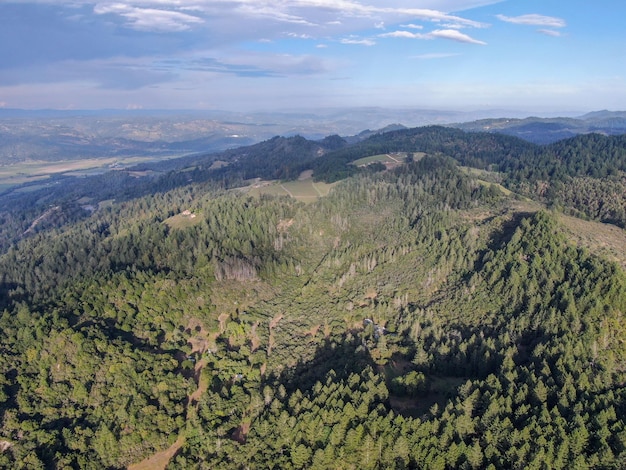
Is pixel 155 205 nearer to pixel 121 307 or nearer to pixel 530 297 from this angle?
pixel 121 307

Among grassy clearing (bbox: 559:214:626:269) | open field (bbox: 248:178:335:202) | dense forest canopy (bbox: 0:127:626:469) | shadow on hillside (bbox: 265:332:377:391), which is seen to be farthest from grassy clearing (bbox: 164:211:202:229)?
grassy clearing (bbox: 559:214:626:269)

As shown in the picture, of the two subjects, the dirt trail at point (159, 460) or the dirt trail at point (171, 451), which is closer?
the dirt trail at point (159, 460)

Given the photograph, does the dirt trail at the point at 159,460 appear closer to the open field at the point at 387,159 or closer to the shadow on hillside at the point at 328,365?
the shadow on hillside at the point at 328,365

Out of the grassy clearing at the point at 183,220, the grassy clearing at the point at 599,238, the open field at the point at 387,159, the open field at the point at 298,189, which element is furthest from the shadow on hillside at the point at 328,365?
the open field at the point at 387,159

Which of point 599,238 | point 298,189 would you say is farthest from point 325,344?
point 298,189

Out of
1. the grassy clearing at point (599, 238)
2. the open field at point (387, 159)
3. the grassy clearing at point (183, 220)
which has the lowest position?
the grassy clearing at point (183, 220)

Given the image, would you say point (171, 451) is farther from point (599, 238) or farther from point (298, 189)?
point (298, 189)

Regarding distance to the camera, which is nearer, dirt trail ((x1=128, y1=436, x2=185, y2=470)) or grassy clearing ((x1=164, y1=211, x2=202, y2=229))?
dirt trail ((x1=128, y1=436, x2=185, y2=470))

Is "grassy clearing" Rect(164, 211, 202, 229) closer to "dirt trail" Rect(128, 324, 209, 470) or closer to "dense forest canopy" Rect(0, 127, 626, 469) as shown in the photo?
"dense forest canopy" Rect(0, 127, 626, 469)

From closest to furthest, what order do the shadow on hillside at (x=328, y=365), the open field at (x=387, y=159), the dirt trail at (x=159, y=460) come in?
the dirt trail at (x=159, y=460) → the shadow on hillside at (x=328, y=365) → the open field at (x=387, y=159)
